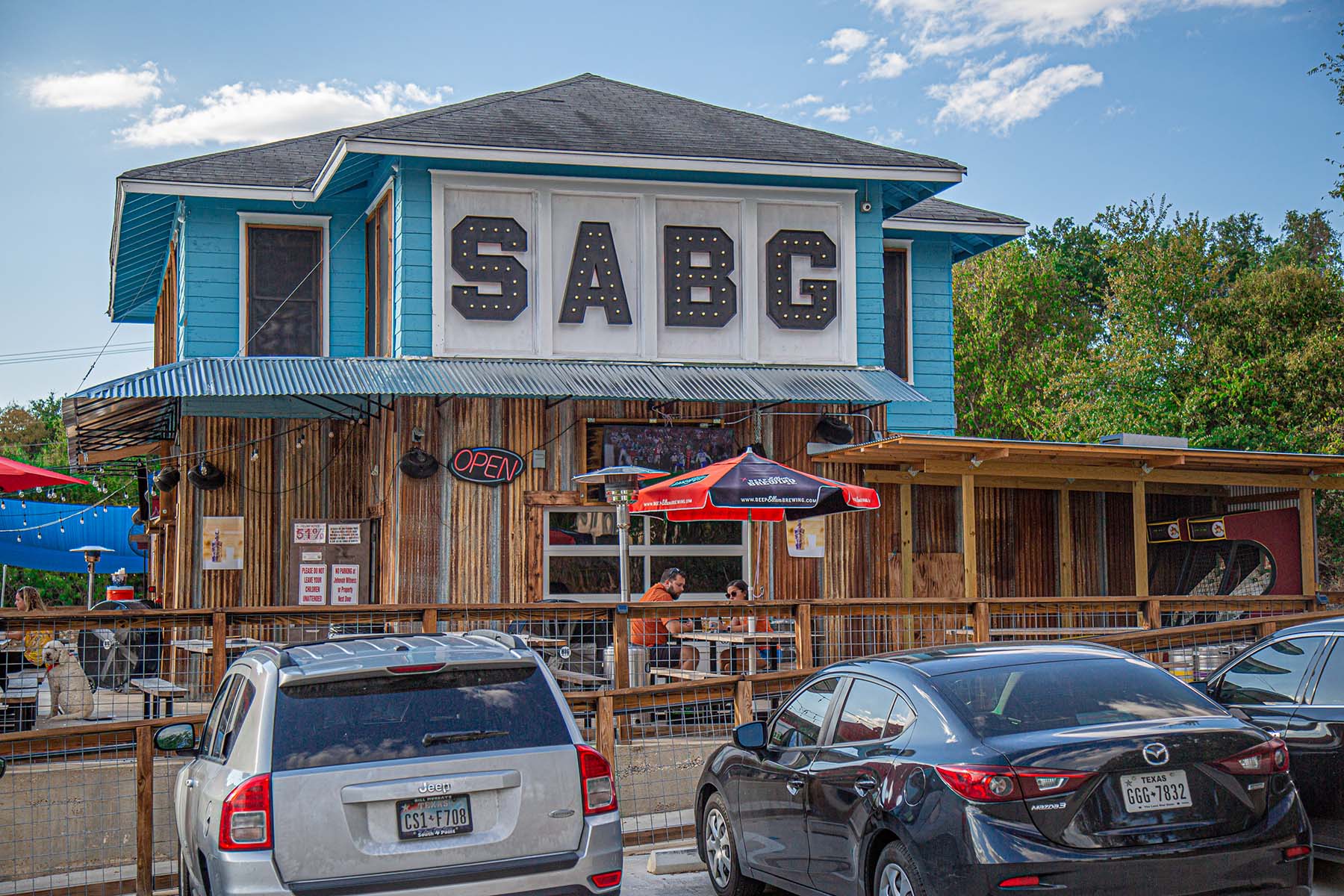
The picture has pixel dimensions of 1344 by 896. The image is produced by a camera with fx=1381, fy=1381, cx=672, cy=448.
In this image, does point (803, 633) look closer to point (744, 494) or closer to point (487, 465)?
point (744, 494)

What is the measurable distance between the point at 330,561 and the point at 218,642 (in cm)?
747

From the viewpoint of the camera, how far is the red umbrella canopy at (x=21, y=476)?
531 inches

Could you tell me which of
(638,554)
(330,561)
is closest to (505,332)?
(638,554)

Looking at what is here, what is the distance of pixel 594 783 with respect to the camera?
623 centimetres

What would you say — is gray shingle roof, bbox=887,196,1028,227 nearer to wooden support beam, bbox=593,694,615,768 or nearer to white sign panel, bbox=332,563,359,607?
white sign panel, bbox=332,563,359,607

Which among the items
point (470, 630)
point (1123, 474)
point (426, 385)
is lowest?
point (470, 630)

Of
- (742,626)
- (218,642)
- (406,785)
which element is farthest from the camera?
(742,626)

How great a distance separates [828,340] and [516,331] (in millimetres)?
4029

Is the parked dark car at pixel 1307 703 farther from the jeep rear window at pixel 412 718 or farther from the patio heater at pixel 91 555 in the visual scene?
the patio heater at pixel 91 555

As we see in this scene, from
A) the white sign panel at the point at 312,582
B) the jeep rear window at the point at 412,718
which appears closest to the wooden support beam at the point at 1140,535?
the white sign panel at the point at 312,582

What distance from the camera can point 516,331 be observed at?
16.7 metres

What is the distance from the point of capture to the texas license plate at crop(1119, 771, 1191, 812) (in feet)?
19.2

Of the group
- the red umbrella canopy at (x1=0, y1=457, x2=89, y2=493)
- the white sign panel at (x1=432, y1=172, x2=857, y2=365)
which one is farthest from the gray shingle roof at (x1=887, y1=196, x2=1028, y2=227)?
the red umbrella canopy at (x1=0, y1=457, x2=89, y2=493)

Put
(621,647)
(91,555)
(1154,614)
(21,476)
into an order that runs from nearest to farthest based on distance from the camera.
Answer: (621,647) < (1154,614) < (21,476) < (91,555)
